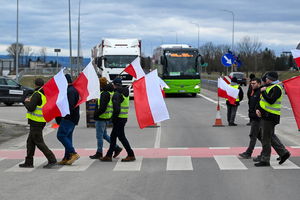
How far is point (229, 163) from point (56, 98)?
12.1 ft

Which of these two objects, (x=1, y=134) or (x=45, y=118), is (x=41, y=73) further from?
(x=45, y=118)

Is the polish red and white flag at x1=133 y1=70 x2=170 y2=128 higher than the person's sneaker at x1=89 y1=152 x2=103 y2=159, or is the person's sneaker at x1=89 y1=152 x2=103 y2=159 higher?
the polish red and white flag at x1=133 y1=70 x2=170 y2=128

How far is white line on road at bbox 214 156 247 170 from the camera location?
1105cm

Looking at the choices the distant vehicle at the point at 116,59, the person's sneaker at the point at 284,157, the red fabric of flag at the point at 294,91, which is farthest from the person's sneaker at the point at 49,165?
the distant vehicle at the point at 116,59

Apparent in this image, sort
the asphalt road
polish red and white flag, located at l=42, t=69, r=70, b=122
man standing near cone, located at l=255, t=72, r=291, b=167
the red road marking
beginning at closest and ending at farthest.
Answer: the asphalt road
man standing near cone, located at l=255, t=72, r=291, b=167
polish red and white flag, located at l=42, t=69, r=70, b=122
the red road marking

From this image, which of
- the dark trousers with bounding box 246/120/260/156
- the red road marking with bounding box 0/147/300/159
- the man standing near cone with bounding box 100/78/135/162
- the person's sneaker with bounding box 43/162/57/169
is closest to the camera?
the person's sneaker with bounding box 43/162/57/169

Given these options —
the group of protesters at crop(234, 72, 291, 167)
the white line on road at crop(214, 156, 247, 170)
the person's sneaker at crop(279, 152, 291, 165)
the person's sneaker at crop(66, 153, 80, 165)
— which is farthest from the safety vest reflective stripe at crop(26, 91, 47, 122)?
the person's sneaker at crop(279, 152, 291, 165)

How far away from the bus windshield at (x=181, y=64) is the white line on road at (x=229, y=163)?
27464 millimetres

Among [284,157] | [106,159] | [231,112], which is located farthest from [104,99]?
[231,112]

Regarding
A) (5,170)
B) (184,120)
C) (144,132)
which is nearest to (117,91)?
(5,170)

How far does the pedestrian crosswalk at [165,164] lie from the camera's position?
11.0 metres

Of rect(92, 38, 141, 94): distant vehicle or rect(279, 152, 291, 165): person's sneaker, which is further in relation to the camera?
rect(92, 38, 141, 94): distant vehicle

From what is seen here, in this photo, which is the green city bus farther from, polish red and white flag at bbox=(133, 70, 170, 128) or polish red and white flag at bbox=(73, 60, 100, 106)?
polish red and white flag at bbox=(73, 60, 100, 106)

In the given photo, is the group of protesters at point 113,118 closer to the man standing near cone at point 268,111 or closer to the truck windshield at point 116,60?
the man standing near cone at point 268,111
